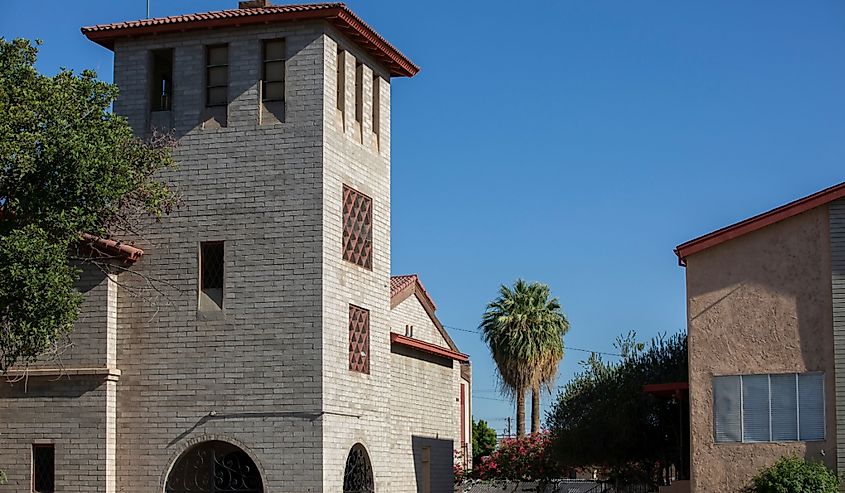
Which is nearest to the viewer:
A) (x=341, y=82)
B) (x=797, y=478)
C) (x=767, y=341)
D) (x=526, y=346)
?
(x=797, y=478)

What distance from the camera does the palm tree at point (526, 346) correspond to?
5891cm

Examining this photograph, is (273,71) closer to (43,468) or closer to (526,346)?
(43,468)

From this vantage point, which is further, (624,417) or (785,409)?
(624,417)

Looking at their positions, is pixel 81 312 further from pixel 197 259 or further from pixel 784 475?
pixel 784 475

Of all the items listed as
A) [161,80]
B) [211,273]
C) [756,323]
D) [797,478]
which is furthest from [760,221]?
[161,80]

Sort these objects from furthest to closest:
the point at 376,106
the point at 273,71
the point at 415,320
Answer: the point at 415,320, the point at 376,106, the point at 273,71

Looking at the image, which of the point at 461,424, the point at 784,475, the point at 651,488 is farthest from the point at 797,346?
the point at 461,424

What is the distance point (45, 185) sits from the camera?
22.0 m

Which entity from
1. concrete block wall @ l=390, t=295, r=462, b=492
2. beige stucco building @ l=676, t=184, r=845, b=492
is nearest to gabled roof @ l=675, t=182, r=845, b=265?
beige stucco building @ l=676, t=184, r=845, b=492

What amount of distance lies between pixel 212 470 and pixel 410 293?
39.3 ft

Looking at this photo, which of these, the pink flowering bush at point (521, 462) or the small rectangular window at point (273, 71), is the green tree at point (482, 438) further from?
the small rectangular window at point (273, 71)

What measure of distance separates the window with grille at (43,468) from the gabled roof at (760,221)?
13121 millimetres

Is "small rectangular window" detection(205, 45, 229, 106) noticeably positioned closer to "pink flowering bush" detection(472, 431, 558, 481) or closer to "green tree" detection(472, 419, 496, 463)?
"pink flowering bush" detection(472, 431, 558, 481)

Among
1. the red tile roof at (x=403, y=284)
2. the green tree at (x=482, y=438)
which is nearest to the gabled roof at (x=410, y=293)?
the red tile roof at (x=403, y=284)
